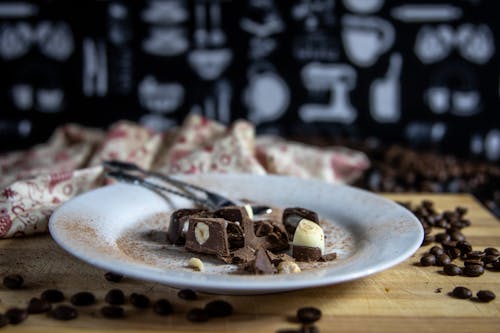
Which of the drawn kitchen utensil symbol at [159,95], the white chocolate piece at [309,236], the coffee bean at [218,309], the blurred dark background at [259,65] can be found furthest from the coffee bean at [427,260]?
the drawn kitchen utensil symbol at [159,95]

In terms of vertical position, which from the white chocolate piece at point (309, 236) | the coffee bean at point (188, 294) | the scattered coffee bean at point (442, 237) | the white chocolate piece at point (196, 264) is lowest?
the scattered coffee bean at point (442, 237)

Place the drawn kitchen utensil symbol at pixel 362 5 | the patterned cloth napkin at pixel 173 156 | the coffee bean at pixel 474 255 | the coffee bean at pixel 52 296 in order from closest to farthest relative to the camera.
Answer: the coffee bean at pixel 52 296, the coffee bean at pixel 474 255, the patterned cloth napkin at pixel 173 156, the drawn kitchen utensil symbol at pixel 362 5

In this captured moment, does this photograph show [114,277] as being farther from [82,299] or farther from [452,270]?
→ [452,270]

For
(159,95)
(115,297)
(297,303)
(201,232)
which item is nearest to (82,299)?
(115,297)

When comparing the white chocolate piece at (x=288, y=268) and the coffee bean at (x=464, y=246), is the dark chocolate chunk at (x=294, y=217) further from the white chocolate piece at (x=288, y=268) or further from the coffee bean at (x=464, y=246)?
the coffee bean at (x=464, y=246)

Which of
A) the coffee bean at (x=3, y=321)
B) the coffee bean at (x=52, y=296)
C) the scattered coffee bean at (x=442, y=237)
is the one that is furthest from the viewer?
the scattered coffee bean at (x=442, y=237)

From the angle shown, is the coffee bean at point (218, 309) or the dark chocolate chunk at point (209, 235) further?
the dark chocolate chunk at point (209, 235)

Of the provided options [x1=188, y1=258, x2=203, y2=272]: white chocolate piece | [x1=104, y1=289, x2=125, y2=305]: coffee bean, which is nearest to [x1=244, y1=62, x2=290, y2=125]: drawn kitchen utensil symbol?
[x1=188, y1=258, x2=203, y2=272]: white chocolate piece
